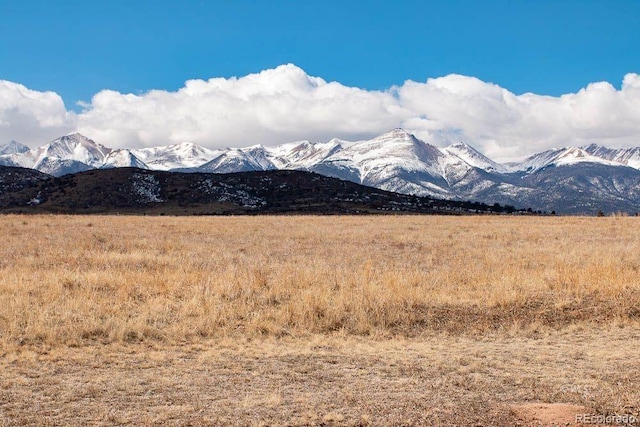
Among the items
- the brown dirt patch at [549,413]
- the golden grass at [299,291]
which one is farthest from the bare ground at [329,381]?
the golden grass at [299,291]

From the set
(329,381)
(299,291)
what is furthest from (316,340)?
(299,291)

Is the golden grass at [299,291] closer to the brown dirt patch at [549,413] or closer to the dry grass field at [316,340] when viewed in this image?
the dry grass field at [316,340]

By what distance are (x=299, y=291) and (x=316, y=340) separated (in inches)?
155

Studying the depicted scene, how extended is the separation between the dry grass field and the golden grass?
2.6 inches

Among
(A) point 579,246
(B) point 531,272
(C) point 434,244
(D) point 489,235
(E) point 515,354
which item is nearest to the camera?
(E) point 515,354

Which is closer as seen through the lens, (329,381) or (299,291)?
(329,381)

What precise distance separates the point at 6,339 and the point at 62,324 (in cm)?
141

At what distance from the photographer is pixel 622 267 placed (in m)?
19.5

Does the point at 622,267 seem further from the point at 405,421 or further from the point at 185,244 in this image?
the point at 185,244

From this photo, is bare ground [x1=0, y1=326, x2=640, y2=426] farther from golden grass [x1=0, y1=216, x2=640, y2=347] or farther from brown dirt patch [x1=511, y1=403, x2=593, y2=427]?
golden grass [x1=0, y1=216, x2=640, y2=347]

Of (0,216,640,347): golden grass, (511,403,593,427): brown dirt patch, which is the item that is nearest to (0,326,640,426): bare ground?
(511,403,593,427): brown dirt patch

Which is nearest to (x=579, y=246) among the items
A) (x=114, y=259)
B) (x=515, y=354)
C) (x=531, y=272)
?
(x=531, y=272)

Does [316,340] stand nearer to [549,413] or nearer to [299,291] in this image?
[299,291]

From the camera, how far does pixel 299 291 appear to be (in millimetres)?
15703
